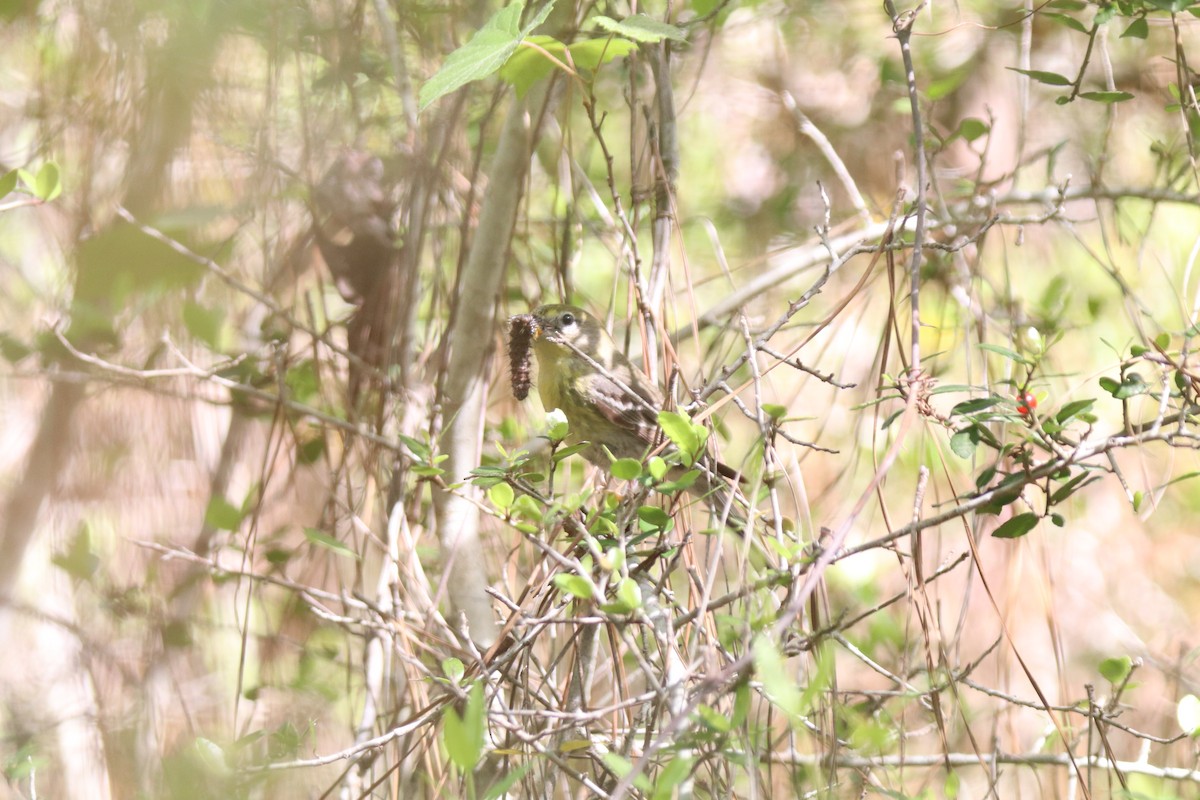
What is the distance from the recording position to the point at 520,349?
8.96ft

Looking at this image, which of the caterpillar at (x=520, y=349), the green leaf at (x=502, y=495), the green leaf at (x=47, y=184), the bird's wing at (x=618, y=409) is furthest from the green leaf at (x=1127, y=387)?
the green leaf at (x=47, y=184)

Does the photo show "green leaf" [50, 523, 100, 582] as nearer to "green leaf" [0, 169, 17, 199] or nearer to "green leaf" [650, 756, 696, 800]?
"green leaf" [0, 169, 17, 199]

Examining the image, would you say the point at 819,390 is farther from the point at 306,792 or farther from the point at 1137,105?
the point at 306,792

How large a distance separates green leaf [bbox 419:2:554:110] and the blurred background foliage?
0.01m

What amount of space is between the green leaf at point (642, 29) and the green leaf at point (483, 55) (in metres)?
0.13

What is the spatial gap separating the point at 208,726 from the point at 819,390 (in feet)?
12.8

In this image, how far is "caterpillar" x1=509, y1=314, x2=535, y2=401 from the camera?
270cm

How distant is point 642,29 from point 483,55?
0.33m

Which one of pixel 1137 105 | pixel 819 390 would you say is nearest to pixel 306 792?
pixel 819 390

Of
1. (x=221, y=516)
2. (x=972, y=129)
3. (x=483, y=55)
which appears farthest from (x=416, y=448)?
(x=972, y=129)

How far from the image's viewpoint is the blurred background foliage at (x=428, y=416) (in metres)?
1.98

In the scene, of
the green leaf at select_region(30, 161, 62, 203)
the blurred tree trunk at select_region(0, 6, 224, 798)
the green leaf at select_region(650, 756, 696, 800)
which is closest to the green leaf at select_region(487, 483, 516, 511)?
the green leaf at select_region(650, 756, 696, 800)

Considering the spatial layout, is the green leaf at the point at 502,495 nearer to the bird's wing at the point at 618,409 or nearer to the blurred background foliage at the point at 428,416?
the blurred background foliage at the point at 428,416

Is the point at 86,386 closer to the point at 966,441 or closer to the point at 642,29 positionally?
the point at 642,29
